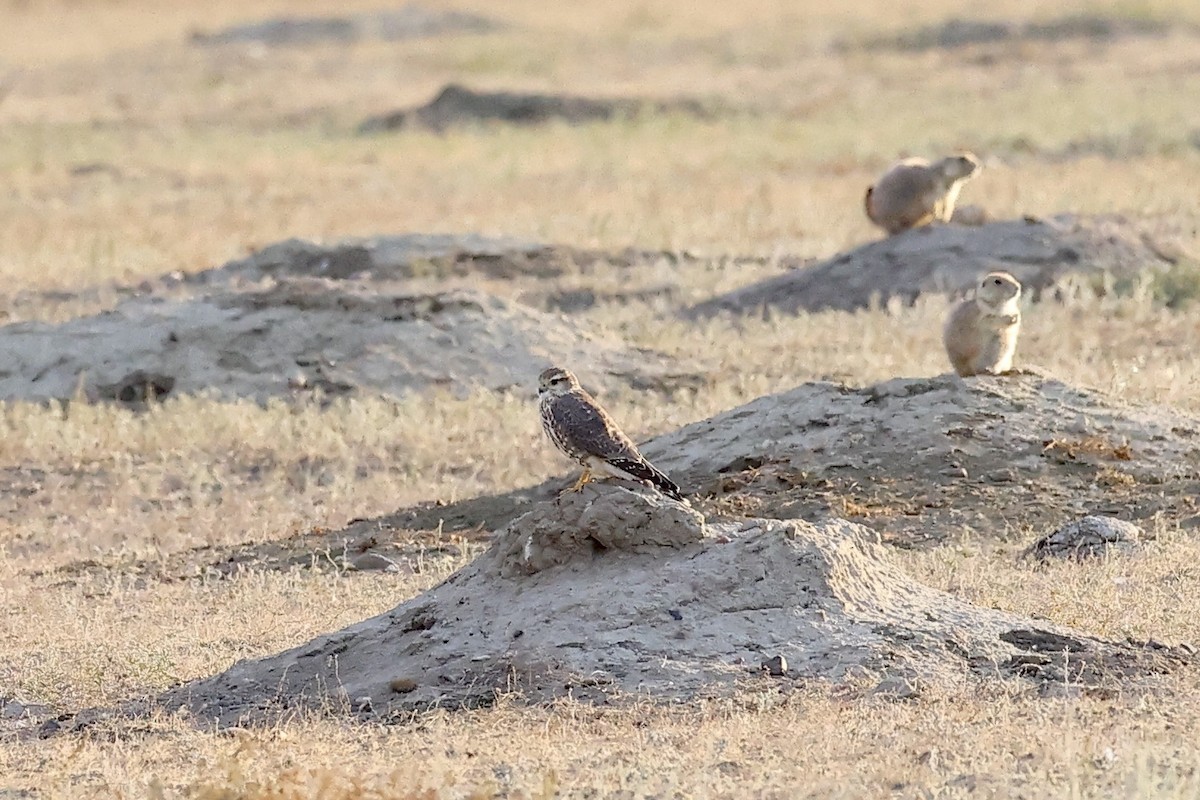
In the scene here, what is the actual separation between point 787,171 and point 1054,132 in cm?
477

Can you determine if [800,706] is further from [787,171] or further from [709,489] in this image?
[787,171]

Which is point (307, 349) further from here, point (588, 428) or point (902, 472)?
point (588, 428)

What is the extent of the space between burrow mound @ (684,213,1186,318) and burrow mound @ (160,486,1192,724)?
10679mm

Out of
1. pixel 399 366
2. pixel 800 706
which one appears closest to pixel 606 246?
pixel 399 366

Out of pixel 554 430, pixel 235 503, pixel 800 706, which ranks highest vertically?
pixel 554 430

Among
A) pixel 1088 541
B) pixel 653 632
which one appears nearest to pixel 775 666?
pixel 653 632

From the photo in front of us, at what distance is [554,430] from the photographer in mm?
8969

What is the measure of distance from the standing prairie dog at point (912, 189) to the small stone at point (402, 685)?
42.9ft

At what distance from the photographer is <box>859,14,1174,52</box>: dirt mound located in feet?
156

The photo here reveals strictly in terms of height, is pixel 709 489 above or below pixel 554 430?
below

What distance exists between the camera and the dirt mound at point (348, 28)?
5719cm

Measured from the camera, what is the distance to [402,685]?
823 centimetres

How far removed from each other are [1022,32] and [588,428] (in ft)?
135

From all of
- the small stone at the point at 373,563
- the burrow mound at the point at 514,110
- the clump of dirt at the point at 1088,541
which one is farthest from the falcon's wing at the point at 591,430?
the burrow mound at the point at 514,110
